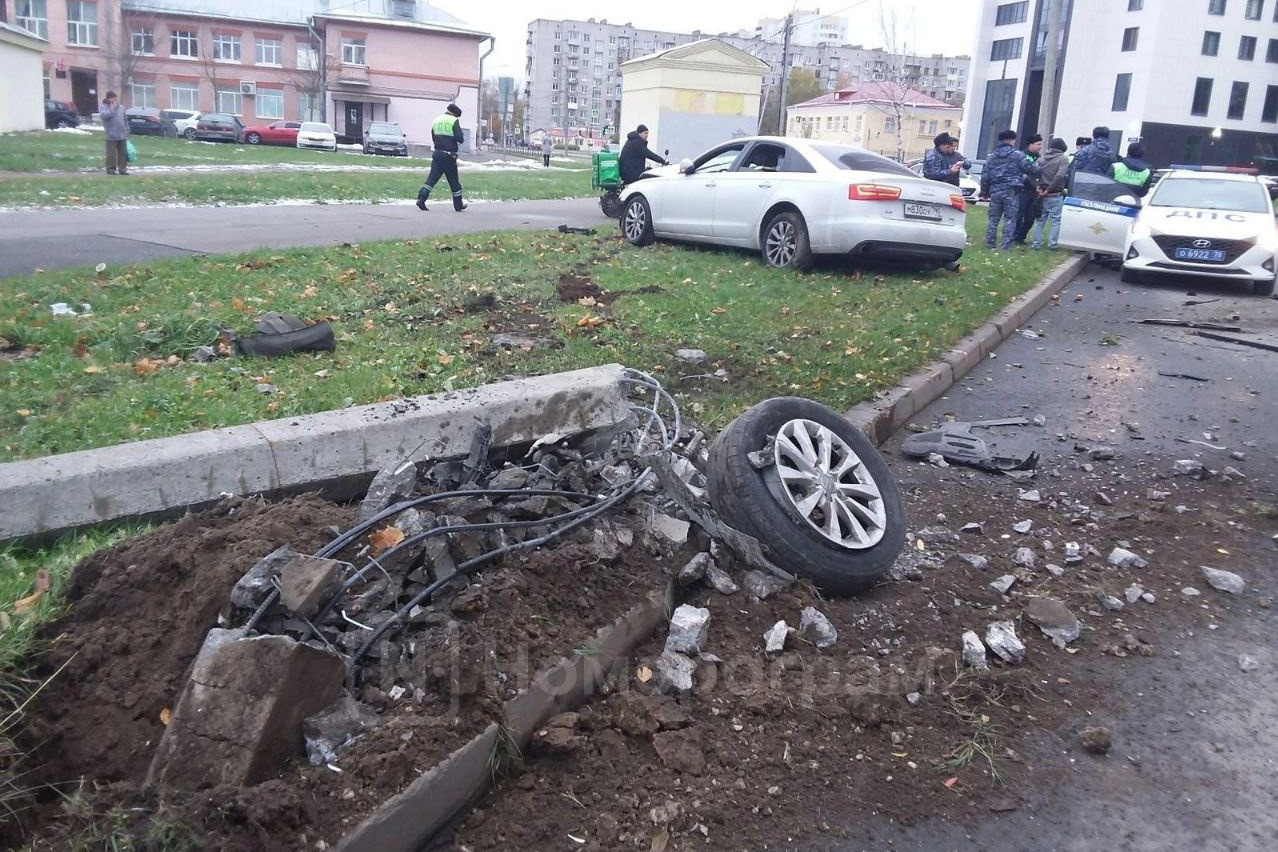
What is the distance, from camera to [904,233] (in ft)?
33.9

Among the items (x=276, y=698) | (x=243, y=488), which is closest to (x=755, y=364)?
(x=243, y=488)

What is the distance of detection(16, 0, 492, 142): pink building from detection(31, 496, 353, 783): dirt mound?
6339cm

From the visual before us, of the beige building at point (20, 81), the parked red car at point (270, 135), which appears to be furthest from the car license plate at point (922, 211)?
the parked red car at point (270, 135)

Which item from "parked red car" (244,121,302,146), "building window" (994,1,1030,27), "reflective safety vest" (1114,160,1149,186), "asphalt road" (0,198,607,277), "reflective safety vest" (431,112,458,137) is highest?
"building window" (994,1,1030,27)

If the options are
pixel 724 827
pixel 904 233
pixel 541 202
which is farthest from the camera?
pixel 541 202

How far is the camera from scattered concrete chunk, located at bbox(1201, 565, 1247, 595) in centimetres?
426

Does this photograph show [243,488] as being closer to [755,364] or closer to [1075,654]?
[1075,654]

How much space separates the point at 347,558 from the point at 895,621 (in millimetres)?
2044

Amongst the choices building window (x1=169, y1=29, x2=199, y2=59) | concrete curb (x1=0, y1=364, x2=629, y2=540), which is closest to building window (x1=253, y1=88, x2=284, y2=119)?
building window (x1=169, y1=29, x2=199, y2=59)

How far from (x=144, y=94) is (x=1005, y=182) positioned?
65431mm

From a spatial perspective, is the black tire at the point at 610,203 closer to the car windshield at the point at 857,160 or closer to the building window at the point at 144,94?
the car windshield at the point at 857,160

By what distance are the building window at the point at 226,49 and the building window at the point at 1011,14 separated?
166ft

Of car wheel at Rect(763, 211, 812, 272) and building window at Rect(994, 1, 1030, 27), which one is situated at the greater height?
building window at Rect(994, 1, 1030, 27)

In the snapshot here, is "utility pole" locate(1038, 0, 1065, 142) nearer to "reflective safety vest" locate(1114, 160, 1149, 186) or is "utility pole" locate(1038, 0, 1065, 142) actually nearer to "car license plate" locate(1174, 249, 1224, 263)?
"reflective safety vest" locate(1114, 160, 1149, 186)
